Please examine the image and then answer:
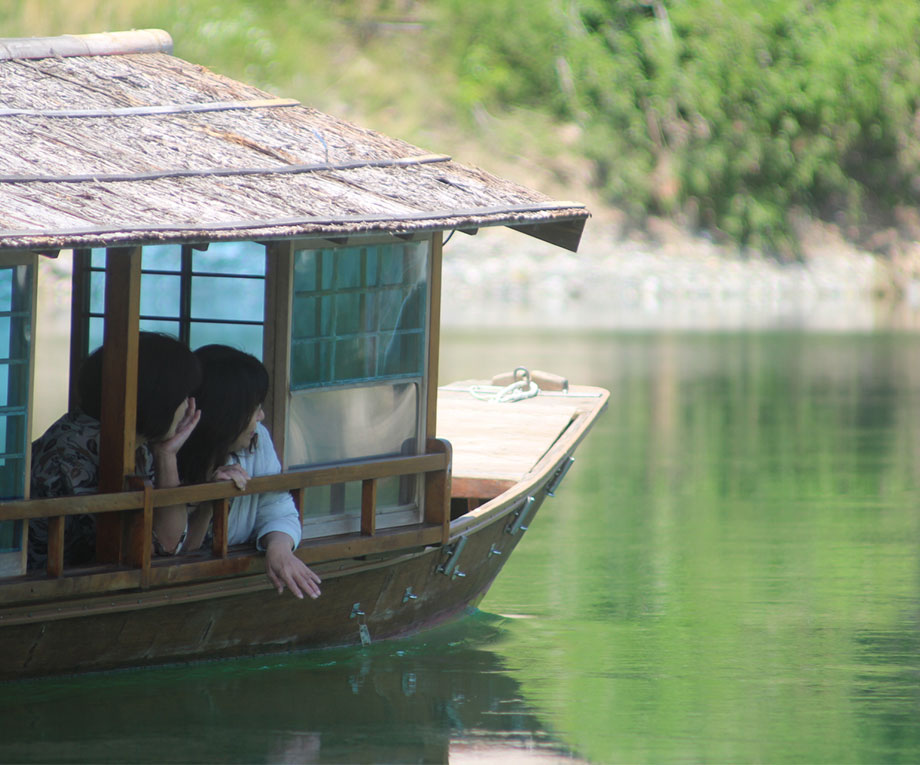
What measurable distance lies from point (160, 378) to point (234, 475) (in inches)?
14.2

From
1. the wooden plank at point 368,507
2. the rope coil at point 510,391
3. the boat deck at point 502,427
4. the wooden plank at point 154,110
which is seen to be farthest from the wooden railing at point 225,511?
the rope coil at point 510,391

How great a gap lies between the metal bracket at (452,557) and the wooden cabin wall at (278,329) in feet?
2.72

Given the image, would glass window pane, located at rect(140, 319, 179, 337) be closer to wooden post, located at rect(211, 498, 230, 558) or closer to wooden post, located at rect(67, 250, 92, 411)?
wooden post, located at rect(67, 250, 92, 411)

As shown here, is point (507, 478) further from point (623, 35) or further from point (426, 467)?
point (623, 35)

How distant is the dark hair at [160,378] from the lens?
4914 mm

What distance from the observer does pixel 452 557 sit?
590cm

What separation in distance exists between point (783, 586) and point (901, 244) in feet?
67.0

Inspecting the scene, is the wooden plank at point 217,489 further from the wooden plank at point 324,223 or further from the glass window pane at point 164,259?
the glass window pane at point 164,259

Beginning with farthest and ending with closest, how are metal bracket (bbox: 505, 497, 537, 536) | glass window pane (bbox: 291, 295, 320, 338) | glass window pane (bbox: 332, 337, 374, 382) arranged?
metal bracket (bbox: 505, 497, 537, 536)
glass window pane (bbox: 332, 337, 374, 382)
glass window pane (bbox: 291, 295, 320, 338)

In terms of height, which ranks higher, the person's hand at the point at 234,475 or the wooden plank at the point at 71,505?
the person's hand at the point at 234,475

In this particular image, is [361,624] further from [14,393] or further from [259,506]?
[14,393]

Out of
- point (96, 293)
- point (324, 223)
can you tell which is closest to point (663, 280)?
point (96, 293)

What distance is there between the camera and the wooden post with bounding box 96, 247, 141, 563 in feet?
15.5

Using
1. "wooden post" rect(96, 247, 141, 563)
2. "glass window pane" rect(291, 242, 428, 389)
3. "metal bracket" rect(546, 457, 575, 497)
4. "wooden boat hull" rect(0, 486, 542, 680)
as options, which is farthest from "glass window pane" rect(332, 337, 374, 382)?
"metal bracket" rect(546, 457, 575, 497)
